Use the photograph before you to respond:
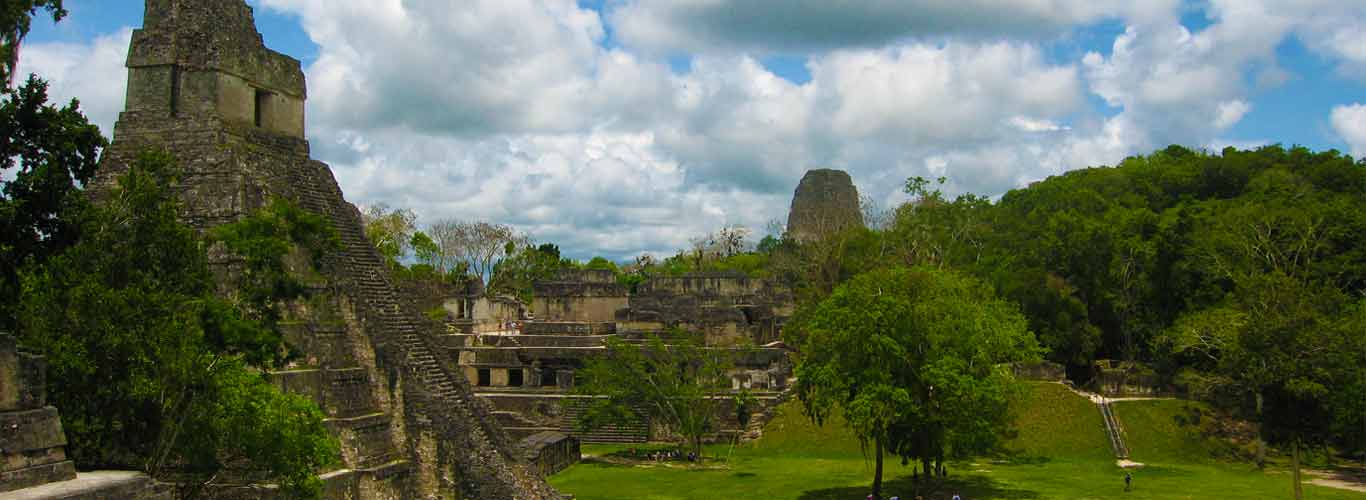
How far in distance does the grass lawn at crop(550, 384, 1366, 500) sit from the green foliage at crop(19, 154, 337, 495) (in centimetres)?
1177

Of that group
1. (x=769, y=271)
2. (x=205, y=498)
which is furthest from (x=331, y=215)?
(x=769, y=271)

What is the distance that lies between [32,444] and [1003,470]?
2295 cm

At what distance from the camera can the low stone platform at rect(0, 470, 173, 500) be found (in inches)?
325

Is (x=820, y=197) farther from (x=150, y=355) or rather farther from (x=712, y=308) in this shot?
(x=150, y=355)

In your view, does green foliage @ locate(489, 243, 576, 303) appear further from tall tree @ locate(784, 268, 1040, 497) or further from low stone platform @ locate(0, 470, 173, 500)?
low stone platform @ locate(0, 470, 173, 500)

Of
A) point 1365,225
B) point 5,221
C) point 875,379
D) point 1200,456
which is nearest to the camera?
point 5,221

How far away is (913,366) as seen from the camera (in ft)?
63.9

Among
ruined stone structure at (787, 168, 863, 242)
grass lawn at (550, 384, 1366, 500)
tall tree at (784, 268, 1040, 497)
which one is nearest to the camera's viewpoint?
tall tree at (784, 268, 1040, 497)

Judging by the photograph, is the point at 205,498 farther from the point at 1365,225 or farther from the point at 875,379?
the point at 1365,225

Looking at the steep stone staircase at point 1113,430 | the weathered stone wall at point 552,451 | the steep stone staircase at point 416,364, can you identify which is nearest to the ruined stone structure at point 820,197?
the steep stone staircase at point 1113,430

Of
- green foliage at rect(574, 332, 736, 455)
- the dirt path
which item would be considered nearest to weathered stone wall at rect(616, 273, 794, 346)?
green foliage at rect(574, 332, 736, 455)

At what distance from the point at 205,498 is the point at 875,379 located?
1180 cm

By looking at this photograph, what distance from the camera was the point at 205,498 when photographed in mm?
12961

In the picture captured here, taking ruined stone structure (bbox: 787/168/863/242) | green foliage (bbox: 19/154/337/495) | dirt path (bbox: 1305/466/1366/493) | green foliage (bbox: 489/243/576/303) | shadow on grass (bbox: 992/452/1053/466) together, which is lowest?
dirt path (bbox: 1305/466/1366/493)
